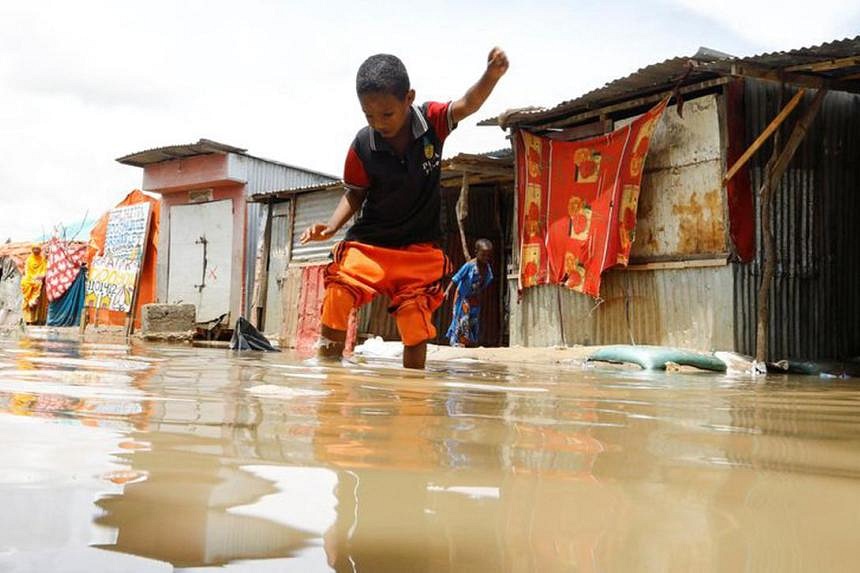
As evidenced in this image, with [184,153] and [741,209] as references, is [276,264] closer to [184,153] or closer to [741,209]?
[184,153]

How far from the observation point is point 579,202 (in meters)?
8.77

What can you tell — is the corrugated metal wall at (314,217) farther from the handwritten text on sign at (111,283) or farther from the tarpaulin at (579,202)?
the handwritten text on sign at (111,283)

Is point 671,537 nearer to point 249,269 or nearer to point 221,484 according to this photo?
point 221,484

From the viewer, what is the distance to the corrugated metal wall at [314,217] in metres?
14.0

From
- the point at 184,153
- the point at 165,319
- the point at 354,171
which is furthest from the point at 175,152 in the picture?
the point at 354,171

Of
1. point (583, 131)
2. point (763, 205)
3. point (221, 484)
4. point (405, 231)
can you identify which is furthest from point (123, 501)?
point (583, 131)

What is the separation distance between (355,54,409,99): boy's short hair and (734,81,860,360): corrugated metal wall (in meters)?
4.85

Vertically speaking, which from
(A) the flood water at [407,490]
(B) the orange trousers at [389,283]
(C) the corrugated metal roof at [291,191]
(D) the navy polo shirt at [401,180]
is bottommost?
(A) the flood water at [407,490]

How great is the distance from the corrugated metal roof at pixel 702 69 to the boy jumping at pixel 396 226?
13.3 feet

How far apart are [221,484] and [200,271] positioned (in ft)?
58.2

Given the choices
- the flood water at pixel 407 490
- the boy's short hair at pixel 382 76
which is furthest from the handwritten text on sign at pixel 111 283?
the flood water at pixel 407 490

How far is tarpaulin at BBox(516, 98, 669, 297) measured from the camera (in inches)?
325

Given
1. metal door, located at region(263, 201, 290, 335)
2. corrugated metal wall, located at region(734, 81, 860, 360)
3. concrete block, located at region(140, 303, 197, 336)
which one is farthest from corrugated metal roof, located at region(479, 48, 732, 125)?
metal door, located at region(263, 201, 290, 335)

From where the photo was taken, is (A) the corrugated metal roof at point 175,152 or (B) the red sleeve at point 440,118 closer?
A: (B) the red sleeve at point 440,118
